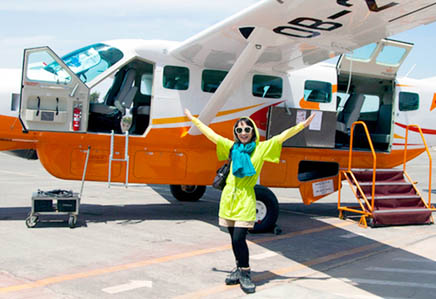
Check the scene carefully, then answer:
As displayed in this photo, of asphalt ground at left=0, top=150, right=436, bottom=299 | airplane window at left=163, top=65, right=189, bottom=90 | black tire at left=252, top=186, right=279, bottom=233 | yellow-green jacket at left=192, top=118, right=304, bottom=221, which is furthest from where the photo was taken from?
airplane window at left=163, top=65, right=189, bottom=90

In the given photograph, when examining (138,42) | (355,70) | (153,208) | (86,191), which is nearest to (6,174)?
(86,191)

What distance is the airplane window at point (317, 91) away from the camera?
959 centimetres

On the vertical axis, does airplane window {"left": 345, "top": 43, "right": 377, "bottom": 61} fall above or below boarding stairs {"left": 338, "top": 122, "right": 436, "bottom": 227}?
above

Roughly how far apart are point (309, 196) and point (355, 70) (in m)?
2.86

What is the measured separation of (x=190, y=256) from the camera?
6.34 metres

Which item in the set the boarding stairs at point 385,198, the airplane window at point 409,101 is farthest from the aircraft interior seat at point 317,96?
the airplane window at point 409,101

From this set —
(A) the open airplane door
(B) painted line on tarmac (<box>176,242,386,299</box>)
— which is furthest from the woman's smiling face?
(A) the open airplane door

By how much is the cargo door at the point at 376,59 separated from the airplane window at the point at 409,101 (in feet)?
2.37

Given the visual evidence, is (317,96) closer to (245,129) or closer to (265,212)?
(265,212)

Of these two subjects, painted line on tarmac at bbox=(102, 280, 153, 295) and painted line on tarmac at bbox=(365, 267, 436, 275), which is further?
painted line on tarmac at bbox=(365, 267, 436, 275)

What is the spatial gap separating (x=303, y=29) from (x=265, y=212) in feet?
10.4

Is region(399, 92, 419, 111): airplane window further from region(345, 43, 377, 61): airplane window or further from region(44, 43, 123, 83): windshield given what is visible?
region(44, 43, 123, 83): windshield

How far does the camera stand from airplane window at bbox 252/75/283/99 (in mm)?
9125

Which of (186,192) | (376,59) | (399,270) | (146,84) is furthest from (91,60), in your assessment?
(399,270)
